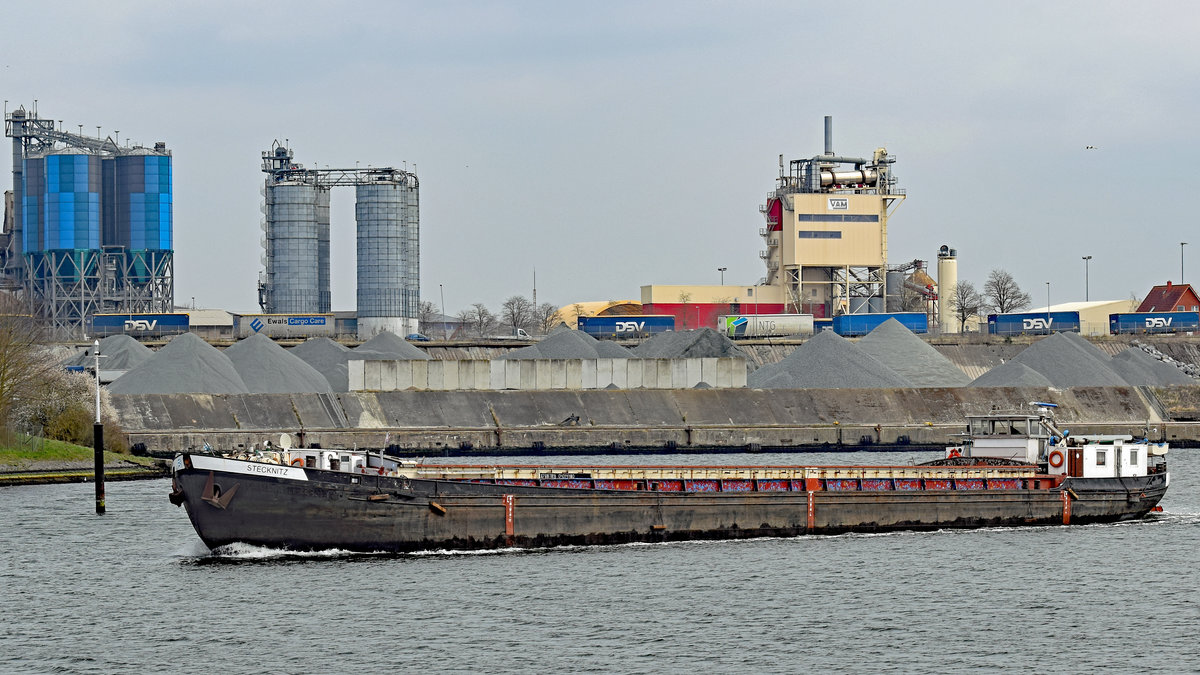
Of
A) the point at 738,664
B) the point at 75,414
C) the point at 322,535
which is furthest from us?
the point at 75,414

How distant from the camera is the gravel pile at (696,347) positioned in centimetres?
13112

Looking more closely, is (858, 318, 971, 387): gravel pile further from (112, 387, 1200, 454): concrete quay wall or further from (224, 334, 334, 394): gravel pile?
(224, 334, 334, 394): gravel pile

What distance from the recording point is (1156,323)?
167750mm

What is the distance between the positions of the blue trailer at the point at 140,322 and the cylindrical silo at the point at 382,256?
21.9 metres

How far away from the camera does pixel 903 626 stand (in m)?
41.3

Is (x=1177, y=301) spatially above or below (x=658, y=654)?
above

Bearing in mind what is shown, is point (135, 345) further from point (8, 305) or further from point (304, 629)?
point (304, 629)

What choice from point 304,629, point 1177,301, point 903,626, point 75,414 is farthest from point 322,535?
point 1177,301

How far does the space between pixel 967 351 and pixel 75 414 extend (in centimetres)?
9889

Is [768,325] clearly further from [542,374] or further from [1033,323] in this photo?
[542,374]

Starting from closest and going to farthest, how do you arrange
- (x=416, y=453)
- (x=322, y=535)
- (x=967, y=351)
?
(x=322, y=535), (x=416, y=453), (x=967, y=351)

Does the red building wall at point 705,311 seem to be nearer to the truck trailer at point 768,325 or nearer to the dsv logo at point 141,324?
the truck trailer at point 768,325

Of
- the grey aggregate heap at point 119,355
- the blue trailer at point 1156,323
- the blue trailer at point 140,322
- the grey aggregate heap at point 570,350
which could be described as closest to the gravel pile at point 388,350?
the grey aggregate heap at point 570,350

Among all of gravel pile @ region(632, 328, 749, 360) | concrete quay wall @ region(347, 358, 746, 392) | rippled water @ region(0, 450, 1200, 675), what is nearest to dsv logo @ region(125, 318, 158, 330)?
gravel pile @ region(632, 328, 749, 360)
